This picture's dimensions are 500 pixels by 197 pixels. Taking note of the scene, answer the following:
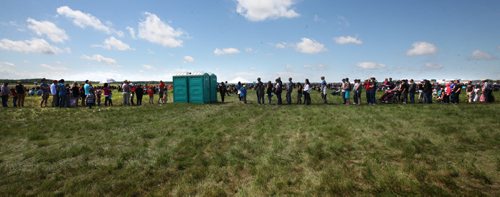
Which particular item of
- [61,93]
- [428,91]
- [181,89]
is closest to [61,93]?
[61,93]

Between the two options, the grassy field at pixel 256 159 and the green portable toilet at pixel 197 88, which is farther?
the green portable toilet at pixel 197 88

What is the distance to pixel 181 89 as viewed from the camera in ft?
70.6

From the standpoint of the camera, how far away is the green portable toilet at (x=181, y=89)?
21391 millimetres

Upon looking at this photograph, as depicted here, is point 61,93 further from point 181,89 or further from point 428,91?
point 428,91

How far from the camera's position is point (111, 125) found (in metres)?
11.3

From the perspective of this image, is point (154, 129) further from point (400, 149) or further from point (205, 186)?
point (400, 149)

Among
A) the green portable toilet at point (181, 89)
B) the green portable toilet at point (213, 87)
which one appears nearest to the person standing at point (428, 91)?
the green portable toilet at point (213, 87)

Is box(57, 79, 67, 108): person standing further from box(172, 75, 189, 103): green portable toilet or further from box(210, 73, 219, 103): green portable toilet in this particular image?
box(210, 73, 219, 103): green portable toilet

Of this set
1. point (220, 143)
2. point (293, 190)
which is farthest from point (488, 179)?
point (220, 143)

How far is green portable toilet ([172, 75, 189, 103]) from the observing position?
21391 mm

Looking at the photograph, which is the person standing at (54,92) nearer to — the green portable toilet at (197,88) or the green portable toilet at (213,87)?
the green portable toilet at (197,88)

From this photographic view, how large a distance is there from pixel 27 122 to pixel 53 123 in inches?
52.3

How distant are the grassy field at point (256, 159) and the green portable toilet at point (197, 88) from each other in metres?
10.4

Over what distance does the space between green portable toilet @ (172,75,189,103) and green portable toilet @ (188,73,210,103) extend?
0.99 feet
